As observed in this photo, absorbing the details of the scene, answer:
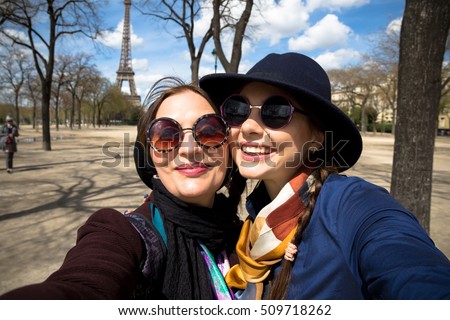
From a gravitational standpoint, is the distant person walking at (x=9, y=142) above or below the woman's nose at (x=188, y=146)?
below

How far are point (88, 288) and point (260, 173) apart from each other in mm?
892

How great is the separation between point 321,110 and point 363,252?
2.39 feet

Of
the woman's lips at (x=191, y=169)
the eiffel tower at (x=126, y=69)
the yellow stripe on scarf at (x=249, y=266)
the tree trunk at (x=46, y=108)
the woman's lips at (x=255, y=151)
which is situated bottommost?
the yellow stripe on scarf at (x=249, y=266)

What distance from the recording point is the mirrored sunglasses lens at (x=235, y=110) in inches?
62.8

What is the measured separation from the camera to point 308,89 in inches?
56.6

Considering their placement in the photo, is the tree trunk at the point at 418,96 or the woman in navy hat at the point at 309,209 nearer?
the woman in navy hat at the point at 309,209

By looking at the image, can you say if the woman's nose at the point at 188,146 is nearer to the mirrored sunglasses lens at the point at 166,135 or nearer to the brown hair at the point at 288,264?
the mirrored sunglasses lens at the point at 166,135

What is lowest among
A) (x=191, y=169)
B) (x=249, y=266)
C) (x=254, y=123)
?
(x=249, y=266)

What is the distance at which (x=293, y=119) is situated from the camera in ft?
5.05

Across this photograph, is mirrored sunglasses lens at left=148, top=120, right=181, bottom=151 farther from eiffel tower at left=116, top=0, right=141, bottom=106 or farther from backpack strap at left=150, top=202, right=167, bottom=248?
eiffel tower at left=116, top=0, right=141, bottom=106

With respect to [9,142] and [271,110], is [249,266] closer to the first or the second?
[271,110]

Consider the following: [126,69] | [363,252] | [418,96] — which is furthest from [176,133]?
[126,69]

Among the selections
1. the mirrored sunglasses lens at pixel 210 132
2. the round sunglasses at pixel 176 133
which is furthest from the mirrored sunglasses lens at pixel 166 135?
the mirrored sunglasses lens at pixel 210 132

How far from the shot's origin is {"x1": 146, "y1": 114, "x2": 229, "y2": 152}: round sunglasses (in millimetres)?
1557
